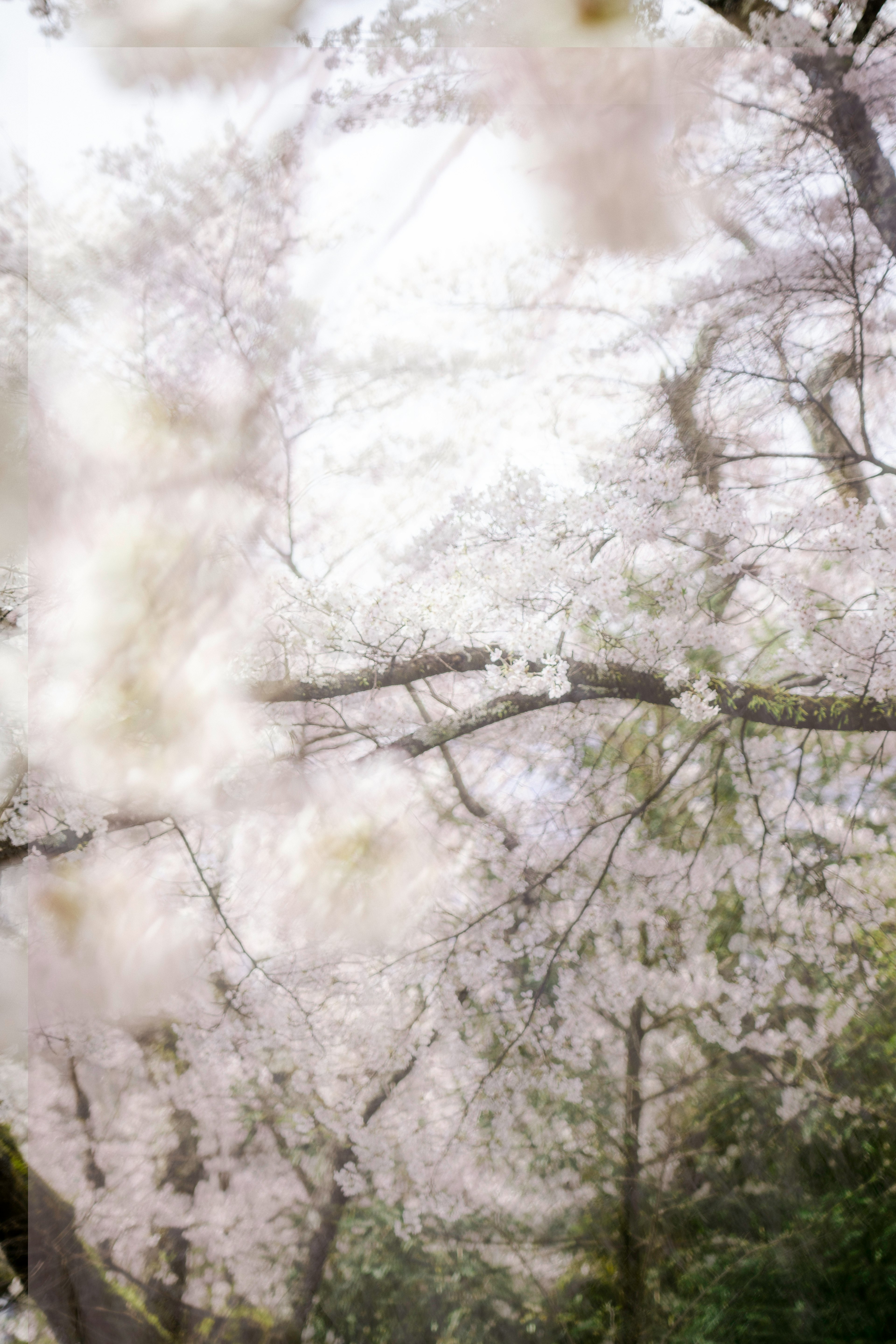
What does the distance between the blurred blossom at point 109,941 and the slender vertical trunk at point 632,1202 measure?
0.90 meters

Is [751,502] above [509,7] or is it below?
below

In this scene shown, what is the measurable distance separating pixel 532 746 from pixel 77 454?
116cm

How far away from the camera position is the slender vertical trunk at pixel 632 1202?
54.7 inches

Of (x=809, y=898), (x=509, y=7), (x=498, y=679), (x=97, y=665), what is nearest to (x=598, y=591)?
(x=498, y=679)

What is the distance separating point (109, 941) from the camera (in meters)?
1.50

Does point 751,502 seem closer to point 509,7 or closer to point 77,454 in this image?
point 509,7

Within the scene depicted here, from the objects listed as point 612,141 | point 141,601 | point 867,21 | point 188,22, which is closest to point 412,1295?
point 141,601

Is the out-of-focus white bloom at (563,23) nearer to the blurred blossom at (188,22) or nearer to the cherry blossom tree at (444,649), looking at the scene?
the cherry blossom tree at (444,649)

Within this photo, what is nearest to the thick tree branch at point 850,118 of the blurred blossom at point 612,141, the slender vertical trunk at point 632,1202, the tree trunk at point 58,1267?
the blurred blossom at point 612,141

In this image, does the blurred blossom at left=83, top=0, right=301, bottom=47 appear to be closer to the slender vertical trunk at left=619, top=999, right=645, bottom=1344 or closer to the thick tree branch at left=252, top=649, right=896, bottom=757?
the thick tree branch at left=252, top=649, right=896, bottom=757

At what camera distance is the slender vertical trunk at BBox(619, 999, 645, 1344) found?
1390 millimetres

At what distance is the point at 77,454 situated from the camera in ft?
5.08

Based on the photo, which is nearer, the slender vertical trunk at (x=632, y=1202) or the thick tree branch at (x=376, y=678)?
the slender vertical trunk at (x=632, y=1202)

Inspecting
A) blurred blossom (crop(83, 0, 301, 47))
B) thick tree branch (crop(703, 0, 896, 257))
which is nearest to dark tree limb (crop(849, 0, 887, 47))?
thick tree branch (crop(703, 0, 896, 257))
